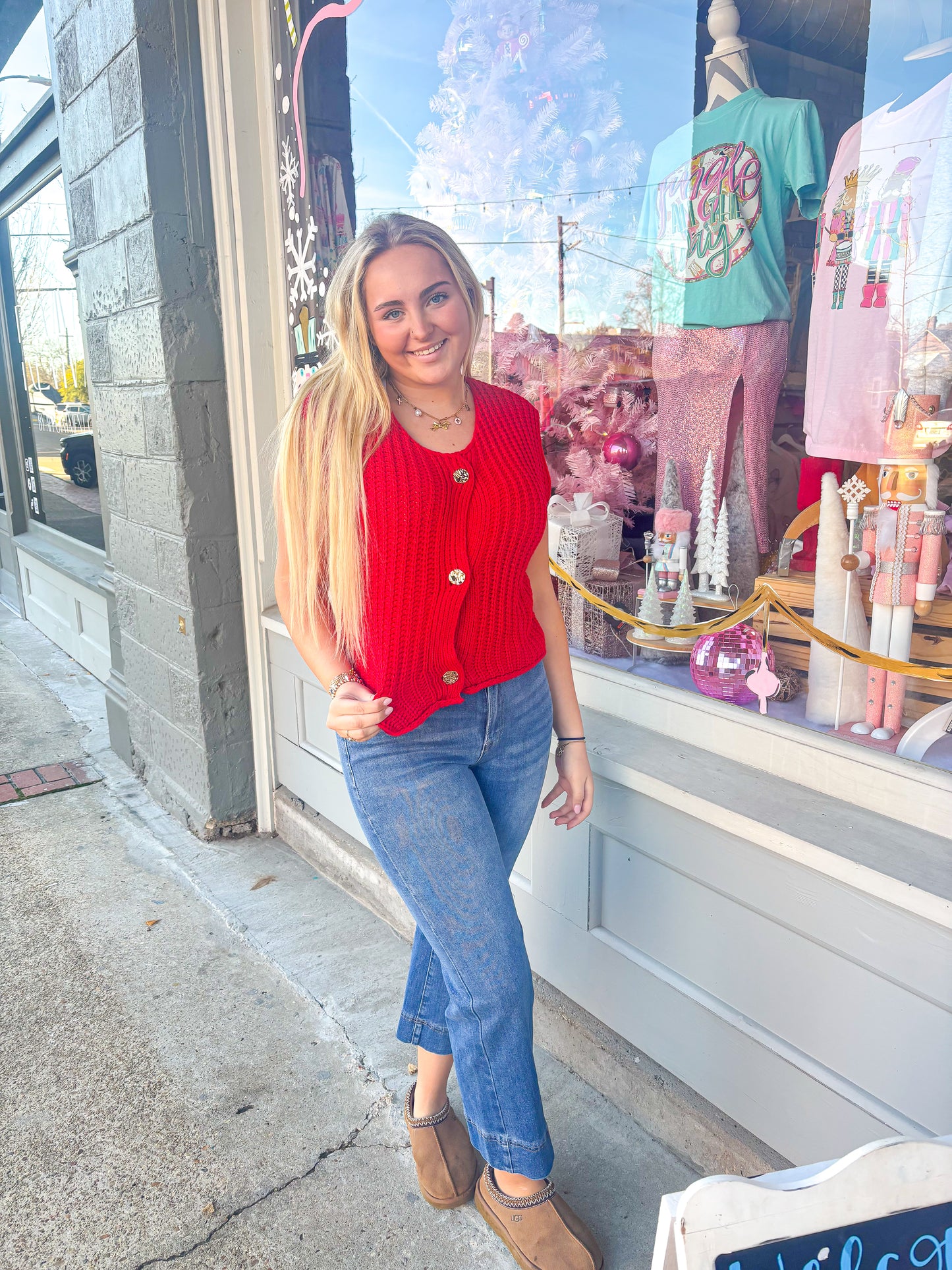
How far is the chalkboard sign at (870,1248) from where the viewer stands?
950 mm

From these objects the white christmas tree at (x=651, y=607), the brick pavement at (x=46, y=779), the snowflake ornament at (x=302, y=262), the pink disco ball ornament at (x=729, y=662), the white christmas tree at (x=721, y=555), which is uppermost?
the snowflake ornament at (x=302, y=262)

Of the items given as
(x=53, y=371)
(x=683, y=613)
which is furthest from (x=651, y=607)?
(x=53, y=371)

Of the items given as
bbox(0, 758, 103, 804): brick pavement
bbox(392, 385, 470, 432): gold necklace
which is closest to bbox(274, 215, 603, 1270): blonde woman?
bbox(392, 385, 470, 432): gold necklace

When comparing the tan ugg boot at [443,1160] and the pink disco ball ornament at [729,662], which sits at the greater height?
the pink disco ball ornament at [729,662]

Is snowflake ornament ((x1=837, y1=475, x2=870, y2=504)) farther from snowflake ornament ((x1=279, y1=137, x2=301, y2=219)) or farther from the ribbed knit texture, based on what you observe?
snowflake ornament ((x1=279, y1=137, x2=301, y2=219))

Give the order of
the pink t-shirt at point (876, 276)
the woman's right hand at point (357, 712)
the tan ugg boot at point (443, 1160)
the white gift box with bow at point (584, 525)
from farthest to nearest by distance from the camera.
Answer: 1. the white gift box with bow at point (584, 525)
2. the tan ugg boot at point (443, 1160)
3. the pink t-shirt at point (876, 276)
4. the woman's right hand at point (357, 712)

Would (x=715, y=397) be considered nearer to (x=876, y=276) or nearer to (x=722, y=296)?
(x=722, y=296)

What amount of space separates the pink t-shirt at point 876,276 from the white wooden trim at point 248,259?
181 cm

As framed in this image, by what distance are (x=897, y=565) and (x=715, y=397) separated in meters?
0.54

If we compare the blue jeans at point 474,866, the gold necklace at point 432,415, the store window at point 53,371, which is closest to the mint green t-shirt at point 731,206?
the gold necklace at point 432,415

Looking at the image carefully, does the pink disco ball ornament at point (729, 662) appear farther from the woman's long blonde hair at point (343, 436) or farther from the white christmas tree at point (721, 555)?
the woman's long blonde hair at point (343, 436)

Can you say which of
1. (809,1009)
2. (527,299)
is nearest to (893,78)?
(527,299)

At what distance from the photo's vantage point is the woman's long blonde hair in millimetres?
1411

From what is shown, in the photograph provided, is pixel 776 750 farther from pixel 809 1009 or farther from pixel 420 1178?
pixel 420 1178
